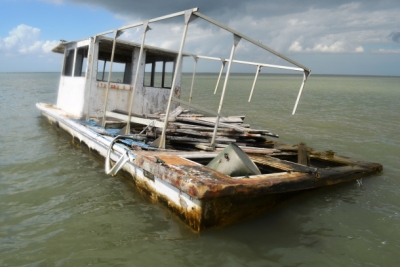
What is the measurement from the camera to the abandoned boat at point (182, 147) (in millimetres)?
4051

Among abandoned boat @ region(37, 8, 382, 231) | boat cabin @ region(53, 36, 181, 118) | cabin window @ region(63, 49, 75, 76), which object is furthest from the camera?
cabin window @ region(63, 49, 75, 76)

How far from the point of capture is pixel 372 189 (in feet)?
19.9

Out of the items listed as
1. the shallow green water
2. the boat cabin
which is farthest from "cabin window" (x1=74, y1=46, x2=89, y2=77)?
the shallow green water

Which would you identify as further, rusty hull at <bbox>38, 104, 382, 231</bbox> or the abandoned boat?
the abandoned boat

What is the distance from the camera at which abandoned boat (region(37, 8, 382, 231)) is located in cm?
405

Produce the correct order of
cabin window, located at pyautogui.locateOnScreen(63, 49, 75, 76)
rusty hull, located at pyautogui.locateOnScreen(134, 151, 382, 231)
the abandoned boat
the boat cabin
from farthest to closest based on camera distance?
1. cabin window, located at pyautogui.locateOnScreen(63, 49, 75, 76)
2. the boat cabin
3. the abandoned boat
4. rusty hull, located at pyautogui.locateOnScreen(134, 151, 382, 231)

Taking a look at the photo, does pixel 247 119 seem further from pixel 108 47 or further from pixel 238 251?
pixel 238 251

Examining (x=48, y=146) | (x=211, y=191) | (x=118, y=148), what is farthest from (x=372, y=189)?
(x=48, y=146)

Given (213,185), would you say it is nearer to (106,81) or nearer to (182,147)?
(182,147)

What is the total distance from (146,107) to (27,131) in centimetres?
447

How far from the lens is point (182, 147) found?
20.9ft

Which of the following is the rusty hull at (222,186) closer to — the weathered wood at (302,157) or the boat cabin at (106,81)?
the weathered wood at (302,157)

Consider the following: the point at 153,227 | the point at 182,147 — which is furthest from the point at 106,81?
the point at 153,227

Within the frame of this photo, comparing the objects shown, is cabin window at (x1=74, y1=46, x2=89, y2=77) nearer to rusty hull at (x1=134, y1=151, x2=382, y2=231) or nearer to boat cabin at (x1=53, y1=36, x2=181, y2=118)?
boat cabin at (x1=53, y1=36, x2=181, y2=118)
